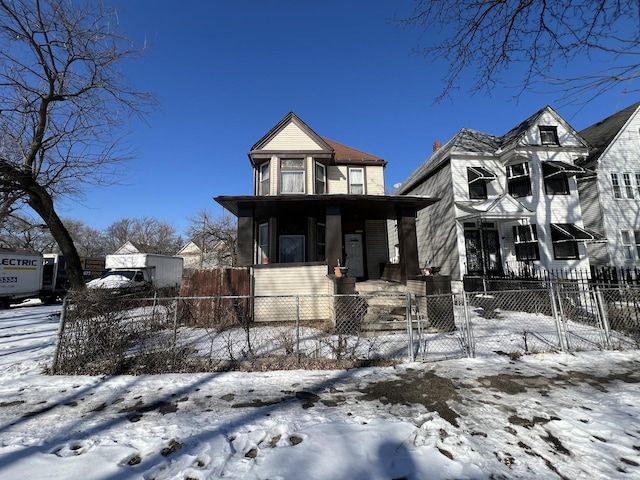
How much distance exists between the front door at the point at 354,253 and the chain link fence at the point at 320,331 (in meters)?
4.04

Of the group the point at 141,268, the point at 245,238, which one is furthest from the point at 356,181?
the point at 141,268

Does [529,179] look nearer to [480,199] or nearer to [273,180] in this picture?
[480,199]

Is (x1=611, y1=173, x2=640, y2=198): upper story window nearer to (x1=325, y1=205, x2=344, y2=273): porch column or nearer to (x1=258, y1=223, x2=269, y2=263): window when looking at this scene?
(x1=325, y1=205, x2=344, y2=273): porch column

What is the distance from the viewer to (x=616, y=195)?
598 inches

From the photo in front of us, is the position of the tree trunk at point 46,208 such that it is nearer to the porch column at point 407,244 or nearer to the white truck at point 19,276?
the porch column at point 407,244

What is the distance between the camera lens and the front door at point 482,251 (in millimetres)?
13773

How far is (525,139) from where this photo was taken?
14312 millimetres

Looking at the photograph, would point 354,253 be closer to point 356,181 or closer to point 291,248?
point 291,248

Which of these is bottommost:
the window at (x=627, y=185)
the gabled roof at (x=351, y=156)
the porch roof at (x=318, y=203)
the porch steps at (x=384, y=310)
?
the porch steps at (x=384, y=310)

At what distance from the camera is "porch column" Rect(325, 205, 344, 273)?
9508mm

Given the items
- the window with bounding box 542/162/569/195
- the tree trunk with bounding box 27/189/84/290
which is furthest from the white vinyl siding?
the window with bounding box 542/162/569/195

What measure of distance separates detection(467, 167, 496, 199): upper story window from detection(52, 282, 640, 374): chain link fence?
604 cm

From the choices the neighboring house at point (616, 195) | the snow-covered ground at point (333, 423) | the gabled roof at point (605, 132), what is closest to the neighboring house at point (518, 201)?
the neighboring house at point (616, 195)

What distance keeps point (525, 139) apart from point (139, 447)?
18.6m
